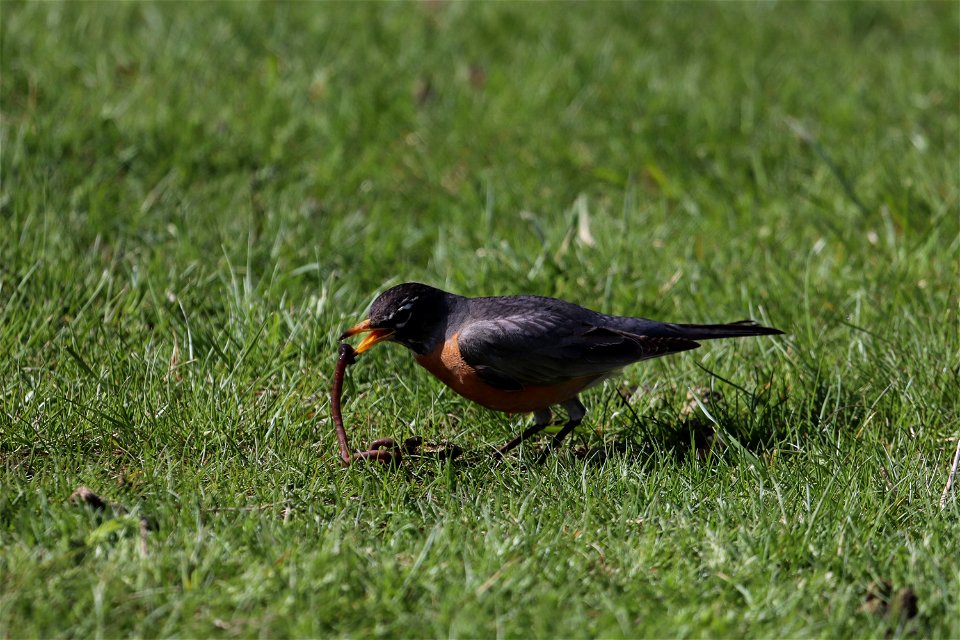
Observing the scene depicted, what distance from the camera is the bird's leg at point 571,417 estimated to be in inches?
173

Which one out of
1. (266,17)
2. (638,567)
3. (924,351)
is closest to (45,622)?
(638,567)

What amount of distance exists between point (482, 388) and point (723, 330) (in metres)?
0.94

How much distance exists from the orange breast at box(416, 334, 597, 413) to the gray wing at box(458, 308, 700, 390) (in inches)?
1.0

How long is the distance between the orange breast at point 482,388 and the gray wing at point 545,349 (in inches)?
1.0

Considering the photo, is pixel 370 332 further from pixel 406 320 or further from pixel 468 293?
pixel 468 293

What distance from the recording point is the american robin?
4.34m

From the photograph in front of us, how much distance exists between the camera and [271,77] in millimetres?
7301

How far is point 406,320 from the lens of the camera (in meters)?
4.41

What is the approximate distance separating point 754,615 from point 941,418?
5.28ft

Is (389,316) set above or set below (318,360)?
above

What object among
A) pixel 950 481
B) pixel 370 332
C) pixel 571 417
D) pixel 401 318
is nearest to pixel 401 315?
pixel 401 318

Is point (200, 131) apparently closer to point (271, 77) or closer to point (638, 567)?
point (271, 77)

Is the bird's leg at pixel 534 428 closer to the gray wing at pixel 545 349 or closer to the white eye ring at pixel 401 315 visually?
the gray wing at pixel 545 349

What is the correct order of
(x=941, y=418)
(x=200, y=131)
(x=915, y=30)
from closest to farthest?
(x=941, y=418) < (x=200, y=131) < (x=915, y=30)
